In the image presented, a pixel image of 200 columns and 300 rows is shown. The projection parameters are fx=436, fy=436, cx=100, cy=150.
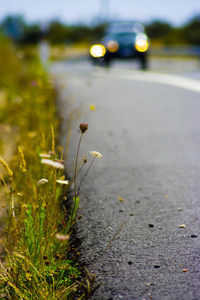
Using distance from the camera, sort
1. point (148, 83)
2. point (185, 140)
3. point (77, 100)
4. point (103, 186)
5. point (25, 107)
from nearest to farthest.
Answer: point (103, 186) → point (185, 140) → point (25, 107) → point (77, 100) → point (148, 83)

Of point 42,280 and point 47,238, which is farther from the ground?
point 47,238

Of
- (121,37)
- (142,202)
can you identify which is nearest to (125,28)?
(121,37)

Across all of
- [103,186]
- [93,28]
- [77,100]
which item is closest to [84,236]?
[103,186]

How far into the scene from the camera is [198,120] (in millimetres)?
6199

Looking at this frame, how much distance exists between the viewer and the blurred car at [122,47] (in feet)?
50.9

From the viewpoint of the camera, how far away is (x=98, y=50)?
51.6 ft

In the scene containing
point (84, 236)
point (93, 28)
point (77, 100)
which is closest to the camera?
point (84, 236)

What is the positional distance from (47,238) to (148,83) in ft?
28.0

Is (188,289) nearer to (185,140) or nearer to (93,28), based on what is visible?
(185,140)

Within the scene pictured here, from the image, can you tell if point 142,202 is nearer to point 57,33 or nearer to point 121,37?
point 121,37

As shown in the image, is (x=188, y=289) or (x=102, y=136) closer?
(x=188, y=289)

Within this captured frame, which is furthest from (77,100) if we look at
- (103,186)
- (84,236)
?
(84,236)

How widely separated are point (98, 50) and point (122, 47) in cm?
87

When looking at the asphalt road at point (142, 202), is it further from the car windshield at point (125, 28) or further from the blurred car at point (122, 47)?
the car windshield at point (125, 28)
